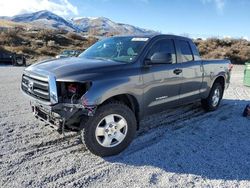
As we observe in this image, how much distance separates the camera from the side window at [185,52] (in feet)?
21.5

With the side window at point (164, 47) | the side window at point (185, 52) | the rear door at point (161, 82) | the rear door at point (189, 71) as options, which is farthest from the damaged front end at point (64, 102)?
the side window at point (185, 52)

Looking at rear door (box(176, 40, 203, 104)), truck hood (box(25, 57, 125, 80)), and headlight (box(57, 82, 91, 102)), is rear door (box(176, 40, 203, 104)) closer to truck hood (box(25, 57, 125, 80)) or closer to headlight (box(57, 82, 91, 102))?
truck hood (box(25, 57, 125, 80))

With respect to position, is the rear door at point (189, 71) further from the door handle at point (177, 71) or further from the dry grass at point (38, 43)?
the dry grass at point (38, 43)

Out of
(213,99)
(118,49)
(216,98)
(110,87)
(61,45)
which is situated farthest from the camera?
(61,45)

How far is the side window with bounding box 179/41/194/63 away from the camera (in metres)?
6.55

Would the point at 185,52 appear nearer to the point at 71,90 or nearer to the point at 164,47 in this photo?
the point at 164,47

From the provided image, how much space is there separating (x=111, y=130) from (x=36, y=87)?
1.34 metres

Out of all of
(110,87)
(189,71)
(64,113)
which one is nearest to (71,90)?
(64,113)

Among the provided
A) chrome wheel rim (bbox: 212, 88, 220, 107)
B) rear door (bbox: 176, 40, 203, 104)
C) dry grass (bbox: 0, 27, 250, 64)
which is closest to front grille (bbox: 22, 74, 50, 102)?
rear door (bbox: 176, 40, 203, 104)

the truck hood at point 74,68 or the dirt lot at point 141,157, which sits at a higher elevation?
the truck hood at point 74,68

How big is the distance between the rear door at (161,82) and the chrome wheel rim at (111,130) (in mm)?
677

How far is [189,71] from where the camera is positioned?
21.6 ft

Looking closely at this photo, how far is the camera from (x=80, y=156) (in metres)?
4.82

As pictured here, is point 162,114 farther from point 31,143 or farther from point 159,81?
point 31,143
